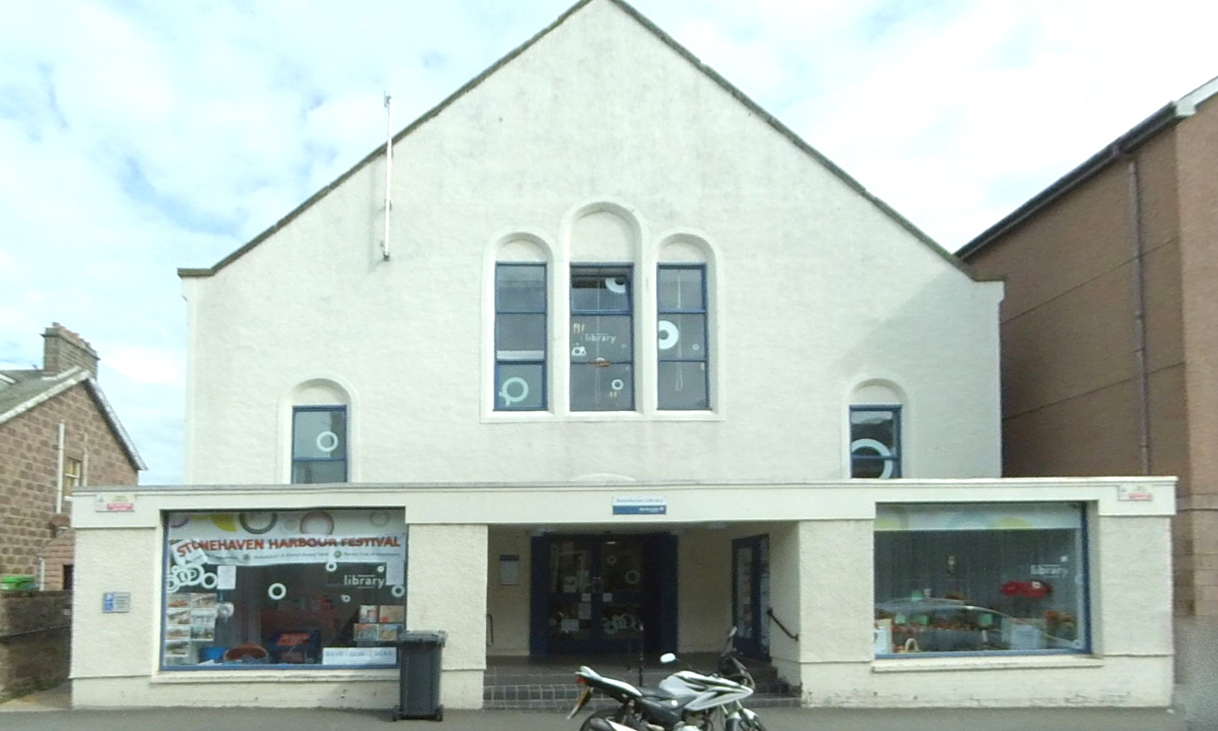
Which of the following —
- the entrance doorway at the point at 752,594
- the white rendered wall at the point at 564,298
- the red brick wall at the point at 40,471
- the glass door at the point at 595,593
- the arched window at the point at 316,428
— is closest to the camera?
the entrance doorway at the point at 752,594

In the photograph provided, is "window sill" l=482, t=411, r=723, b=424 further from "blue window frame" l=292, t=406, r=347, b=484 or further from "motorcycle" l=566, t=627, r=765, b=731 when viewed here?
"motorcycle" l=566, t=627, r=765, b=731

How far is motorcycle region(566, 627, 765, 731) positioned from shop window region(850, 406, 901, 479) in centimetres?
729

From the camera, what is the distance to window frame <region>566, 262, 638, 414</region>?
705 inches

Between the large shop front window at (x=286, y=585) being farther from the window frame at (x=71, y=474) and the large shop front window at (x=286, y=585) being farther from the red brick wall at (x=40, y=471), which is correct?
the window frame at (x=71, y=474)

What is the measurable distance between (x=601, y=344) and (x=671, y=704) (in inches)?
305

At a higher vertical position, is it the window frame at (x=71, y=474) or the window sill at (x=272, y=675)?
the window frame at (x=71, y=474)

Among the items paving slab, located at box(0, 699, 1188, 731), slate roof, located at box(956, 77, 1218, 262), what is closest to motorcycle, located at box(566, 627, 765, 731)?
paving slab, located at box(0, 699, 1188, 731)

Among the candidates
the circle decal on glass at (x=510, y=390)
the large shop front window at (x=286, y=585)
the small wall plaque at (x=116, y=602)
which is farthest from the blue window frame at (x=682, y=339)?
the small wall plaque at (x=116, y=602)

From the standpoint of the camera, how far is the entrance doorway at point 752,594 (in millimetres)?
16984

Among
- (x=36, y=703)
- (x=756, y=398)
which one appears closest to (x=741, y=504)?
(x=756, y=398)

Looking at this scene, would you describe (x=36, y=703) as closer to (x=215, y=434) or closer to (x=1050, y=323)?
(x=215, y=434)

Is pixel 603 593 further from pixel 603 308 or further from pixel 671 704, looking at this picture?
pixel 671 704

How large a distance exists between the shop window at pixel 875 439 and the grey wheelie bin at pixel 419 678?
23.1ft

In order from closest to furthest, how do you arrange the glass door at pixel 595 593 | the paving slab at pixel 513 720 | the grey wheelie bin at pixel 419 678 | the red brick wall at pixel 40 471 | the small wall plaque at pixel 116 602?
the paving slab at pixel 513 720, the grey wheelie bin at pixel 419 678, the small wall plaque at pixel 116 602, the glass door at pixel 595 593, the red brick wall at pixel 40 471
